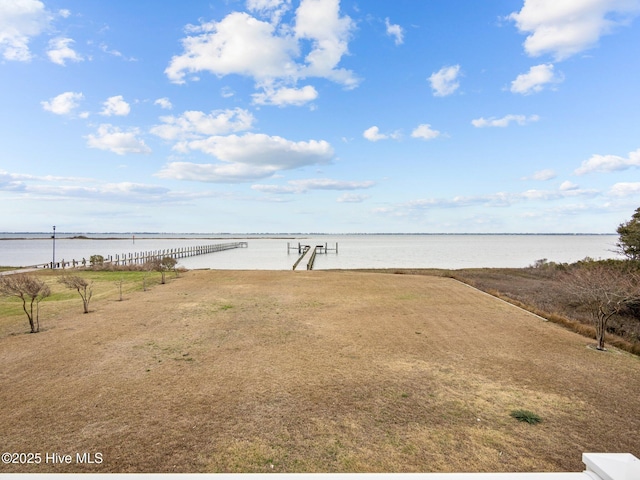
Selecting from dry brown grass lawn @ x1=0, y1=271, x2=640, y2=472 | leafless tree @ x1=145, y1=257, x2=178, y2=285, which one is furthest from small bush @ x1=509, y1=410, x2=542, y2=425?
leafless tree @ x1=145, y1=257, x2=178, y2=285

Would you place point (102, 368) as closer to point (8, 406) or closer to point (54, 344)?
point (8, 406)

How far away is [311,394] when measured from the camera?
7.33 meters

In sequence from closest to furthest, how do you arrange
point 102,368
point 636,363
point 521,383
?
point 521,383, point 102,368, point 636,363

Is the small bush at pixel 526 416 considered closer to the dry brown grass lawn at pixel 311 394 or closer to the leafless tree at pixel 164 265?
the dry brown grass lawn at pixel 311 394

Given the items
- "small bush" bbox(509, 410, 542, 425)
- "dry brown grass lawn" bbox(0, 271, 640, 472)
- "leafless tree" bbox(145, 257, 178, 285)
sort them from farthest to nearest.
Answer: "leafless tree" bbox(145, 257, 178, 285)
"small bush" bbox(509, 410, 542, 425)
"dry brown grass lawn" bbox(0, 271, 640, 472)

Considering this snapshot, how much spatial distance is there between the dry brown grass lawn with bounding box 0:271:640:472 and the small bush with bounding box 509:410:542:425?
0.53ft

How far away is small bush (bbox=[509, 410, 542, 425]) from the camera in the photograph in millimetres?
6320

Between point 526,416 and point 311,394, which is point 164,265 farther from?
point 526,416

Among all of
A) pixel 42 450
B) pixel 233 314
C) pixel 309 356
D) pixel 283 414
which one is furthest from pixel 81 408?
pixel 233 314

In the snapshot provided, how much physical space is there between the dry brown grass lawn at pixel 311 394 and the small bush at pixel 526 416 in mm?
162

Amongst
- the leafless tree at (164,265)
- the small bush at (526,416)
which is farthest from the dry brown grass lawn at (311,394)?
the leafless tree at (164,265)

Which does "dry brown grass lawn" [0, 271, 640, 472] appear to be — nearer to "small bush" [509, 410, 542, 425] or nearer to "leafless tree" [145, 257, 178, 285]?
"small bush" [509, 410, 542, 425]
